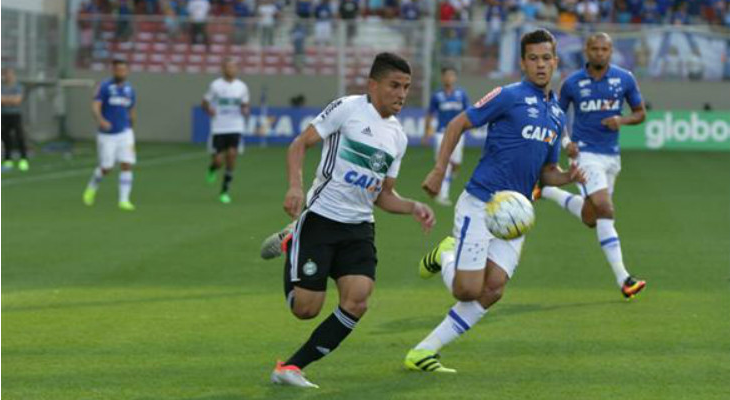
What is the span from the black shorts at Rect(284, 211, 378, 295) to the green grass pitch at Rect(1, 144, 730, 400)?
27.6 inches

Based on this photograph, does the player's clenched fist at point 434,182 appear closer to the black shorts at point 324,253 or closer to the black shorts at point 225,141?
the black shorts at point 324,253

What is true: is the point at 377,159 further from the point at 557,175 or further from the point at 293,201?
the point at 557,175

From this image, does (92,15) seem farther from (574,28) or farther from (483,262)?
(483,262)

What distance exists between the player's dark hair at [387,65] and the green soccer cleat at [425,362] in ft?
6.15

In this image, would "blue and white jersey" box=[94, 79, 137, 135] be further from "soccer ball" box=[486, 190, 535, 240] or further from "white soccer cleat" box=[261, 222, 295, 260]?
"soccer ball" box=[486, 190, 535, 240]

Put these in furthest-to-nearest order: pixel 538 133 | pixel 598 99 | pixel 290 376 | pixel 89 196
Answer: pixel 89 196 < pixel 598 99 < pixel 538 133 < pixel 290 376

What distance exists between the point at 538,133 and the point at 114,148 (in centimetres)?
1388

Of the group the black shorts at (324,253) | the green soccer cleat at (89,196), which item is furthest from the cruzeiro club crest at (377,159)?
the green soccer cleat at (89,196)

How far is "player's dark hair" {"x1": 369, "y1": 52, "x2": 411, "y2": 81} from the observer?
28.1 ft

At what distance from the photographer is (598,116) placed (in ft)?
43.4

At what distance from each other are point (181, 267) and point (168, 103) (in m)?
30.1

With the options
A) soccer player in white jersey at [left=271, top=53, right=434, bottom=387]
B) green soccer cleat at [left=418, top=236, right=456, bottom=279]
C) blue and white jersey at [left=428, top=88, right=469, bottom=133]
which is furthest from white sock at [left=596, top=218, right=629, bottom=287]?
blue and white jersey at [left=428, top=88, right=469, bottom=133]

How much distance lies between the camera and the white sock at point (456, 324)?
30.5 feet

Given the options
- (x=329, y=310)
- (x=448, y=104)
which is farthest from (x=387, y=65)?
(x=448, y=104)
